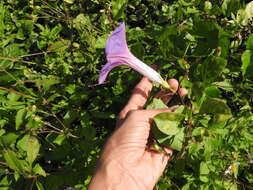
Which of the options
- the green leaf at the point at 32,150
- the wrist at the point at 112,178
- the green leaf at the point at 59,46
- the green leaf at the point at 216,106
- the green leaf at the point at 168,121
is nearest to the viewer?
the green leaf at the point at 216,106

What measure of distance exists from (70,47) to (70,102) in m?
0.46

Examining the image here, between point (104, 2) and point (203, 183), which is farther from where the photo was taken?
point (104, 2)

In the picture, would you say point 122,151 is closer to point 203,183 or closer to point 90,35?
point 203,183

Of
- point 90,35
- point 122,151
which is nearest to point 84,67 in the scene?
point 90,35

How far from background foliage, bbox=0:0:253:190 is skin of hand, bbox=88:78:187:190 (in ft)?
0.41

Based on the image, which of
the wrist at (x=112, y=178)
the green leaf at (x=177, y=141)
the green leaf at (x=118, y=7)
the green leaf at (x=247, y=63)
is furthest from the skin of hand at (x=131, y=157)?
the green leaf at (x=118, y=7)

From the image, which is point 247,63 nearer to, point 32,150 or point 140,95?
point 140,95

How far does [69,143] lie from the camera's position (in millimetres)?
1530

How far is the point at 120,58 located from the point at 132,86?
40 cm

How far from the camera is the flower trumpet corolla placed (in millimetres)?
1176

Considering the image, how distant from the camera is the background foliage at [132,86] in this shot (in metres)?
1.08

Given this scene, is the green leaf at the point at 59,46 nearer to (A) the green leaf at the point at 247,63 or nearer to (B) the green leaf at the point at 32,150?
(B) the green leaf at the point at 32,150

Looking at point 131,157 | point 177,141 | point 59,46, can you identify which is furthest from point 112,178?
point 59,46

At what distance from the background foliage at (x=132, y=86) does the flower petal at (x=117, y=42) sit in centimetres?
7
